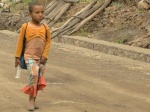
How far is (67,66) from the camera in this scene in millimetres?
10875

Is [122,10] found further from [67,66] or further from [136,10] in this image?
[67,66]

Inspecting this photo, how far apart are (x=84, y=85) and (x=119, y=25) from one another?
7393 mm

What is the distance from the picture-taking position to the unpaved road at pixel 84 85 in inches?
266

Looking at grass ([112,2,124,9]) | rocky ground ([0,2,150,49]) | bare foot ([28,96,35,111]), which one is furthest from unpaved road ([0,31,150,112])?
grass ([112,2,124,9])

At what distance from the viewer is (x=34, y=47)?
6.26 metres

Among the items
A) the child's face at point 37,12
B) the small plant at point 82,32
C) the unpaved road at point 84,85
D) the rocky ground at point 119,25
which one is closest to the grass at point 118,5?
the rocky ground at point 119,25

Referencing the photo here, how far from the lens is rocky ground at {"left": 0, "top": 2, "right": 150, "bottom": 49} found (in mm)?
14312

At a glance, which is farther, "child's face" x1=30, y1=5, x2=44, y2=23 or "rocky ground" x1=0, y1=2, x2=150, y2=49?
"rocky ground" x1=0, y1=2, x2=150, y2=49

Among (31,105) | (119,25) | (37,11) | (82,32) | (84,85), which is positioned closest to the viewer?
(37,11)

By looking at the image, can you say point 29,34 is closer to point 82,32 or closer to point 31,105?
point 31,105

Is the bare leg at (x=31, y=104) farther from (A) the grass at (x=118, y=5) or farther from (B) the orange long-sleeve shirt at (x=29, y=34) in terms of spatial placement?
(A) the grass at (x=118, y=5)

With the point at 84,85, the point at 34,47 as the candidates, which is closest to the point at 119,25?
the point at 84,85

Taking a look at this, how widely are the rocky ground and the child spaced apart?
7.59 m

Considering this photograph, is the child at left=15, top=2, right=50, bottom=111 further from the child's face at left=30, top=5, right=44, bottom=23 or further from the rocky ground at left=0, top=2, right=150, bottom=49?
the rocky ground at left=0, top=2, right=150, bottom=49
